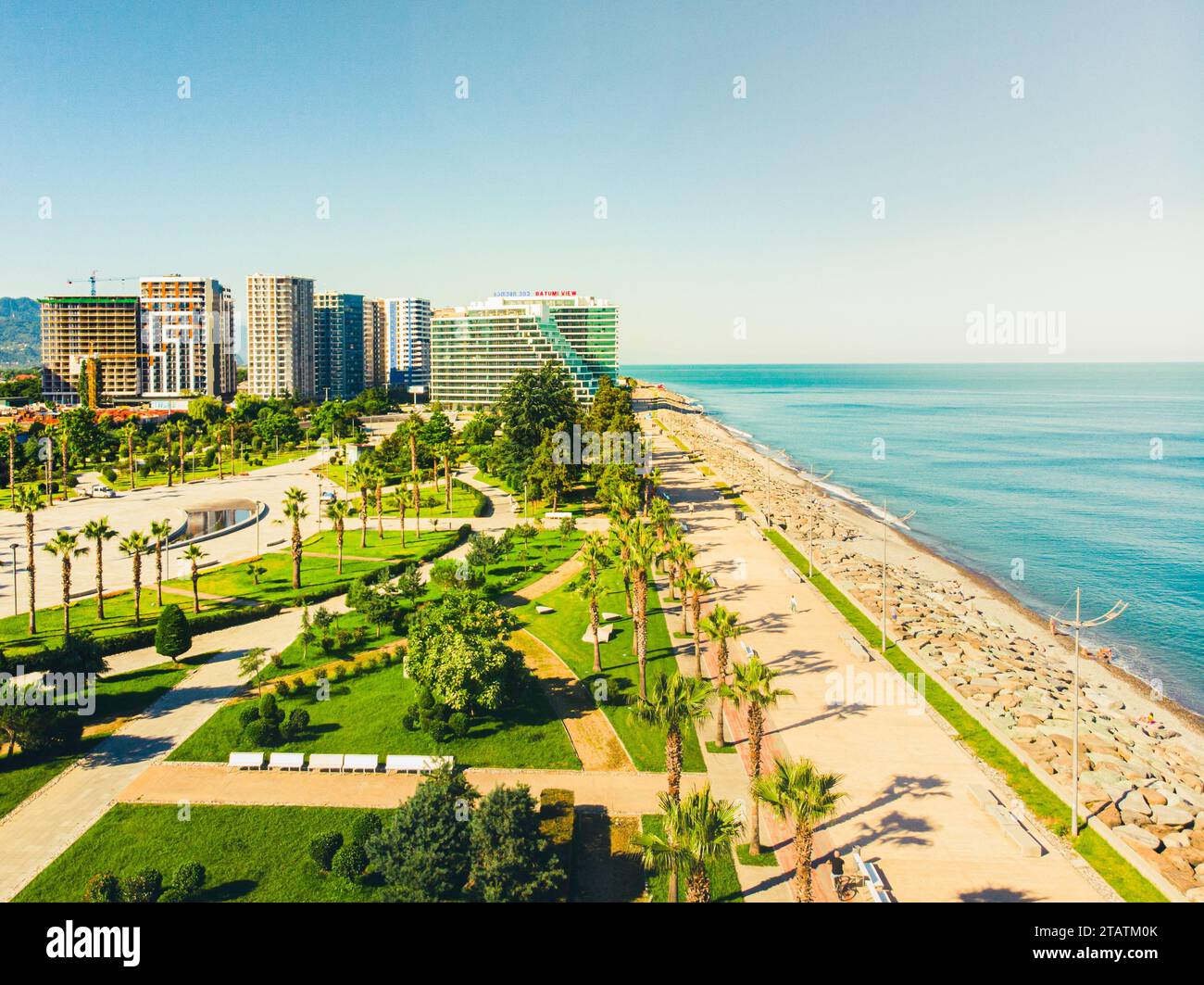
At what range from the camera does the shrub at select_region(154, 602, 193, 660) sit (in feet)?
130

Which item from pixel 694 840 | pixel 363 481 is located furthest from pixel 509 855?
pixel 363 481

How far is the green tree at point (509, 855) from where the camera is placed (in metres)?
Result: 22.0

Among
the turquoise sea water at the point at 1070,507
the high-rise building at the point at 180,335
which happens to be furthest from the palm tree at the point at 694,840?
the high-rise building at the point at 180,335

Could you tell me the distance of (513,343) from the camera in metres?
162

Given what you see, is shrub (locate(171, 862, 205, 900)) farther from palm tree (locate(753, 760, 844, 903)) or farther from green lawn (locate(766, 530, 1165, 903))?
green lawn (locate(766, 530, 1165, 903))

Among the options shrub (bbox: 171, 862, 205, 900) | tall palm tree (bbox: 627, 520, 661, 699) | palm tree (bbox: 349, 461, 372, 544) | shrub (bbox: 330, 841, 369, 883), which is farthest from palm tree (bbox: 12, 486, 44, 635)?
tall palm tree (bbox: 627, 520, 661, 699)

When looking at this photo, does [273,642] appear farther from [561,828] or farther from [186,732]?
[561,828]

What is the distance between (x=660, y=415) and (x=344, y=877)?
170944 millimetres

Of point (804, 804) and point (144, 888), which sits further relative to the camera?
point (144, 888)

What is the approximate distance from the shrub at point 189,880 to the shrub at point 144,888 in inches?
18.7

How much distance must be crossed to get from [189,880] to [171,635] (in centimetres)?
1961

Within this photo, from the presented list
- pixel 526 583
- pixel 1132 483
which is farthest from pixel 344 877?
pixel 1132 483

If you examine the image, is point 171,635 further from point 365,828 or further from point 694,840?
point 694,840

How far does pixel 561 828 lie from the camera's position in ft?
84.2
